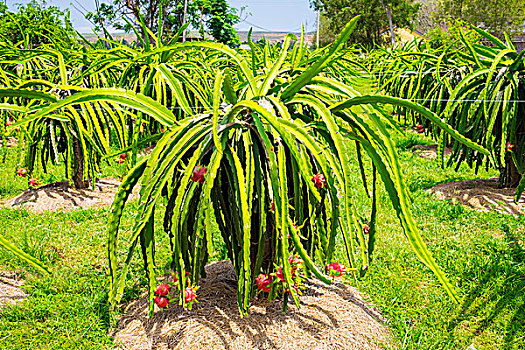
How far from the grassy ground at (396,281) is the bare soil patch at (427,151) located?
2495mm

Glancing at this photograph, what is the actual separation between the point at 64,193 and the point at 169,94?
5.40 ft

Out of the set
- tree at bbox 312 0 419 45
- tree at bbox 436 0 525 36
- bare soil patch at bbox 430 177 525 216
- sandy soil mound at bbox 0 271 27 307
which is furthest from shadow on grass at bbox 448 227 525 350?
tree at bbox 312 0 419 45

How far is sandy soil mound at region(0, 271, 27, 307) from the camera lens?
2703 mm

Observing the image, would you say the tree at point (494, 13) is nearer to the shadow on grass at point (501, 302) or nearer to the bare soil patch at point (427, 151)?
the bare soil patch at point (427, 151)

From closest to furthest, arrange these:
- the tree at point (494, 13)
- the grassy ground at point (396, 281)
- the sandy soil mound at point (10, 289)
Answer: the grassy ground at point (396, 281)
the sandy soil mound at point (10, 289)
the tree at point (494, 13)

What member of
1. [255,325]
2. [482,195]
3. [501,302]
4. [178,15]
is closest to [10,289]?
[255,325]

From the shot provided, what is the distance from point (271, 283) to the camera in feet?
6.41

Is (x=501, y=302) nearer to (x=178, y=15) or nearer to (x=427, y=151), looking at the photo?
(x=427, y=151)

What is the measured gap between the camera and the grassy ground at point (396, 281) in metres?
2.39

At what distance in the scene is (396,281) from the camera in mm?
2982

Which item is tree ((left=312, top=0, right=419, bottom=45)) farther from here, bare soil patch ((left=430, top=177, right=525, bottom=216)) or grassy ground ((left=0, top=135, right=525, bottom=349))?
grassy ground ((left=0, top=135, right=525, bottom=349))

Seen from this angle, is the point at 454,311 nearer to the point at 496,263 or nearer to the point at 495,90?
the point at 496,263

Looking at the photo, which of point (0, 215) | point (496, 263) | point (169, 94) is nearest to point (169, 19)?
point (169, 94)

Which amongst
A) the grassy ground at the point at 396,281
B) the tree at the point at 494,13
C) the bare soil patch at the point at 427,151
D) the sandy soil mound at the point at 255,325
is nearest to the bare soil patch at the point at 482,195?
the grassy ground at the point at 396,281
